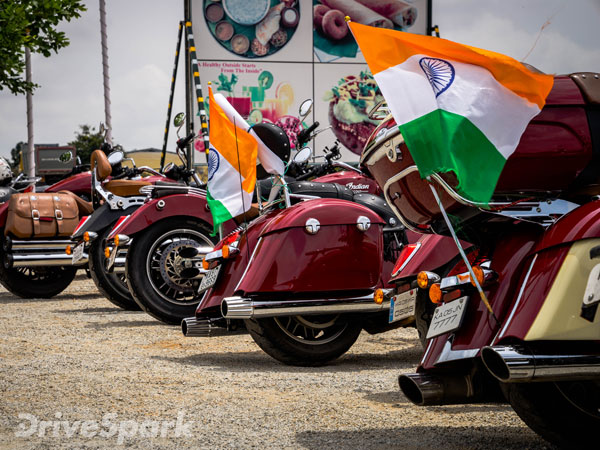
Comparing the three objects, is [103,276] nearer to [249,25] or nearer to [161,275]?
[161,275]

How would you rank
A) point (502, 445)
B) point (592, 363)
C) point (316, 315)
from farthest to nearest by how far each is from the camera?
point (316, 315) < point (502, 445) < point (592, 363)

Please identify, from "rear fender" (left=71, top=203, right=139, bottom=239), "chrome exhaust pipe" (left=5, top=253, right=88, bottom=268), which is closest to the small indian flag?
"rear fender" (left=71, top=203, right=139, bottom=239)

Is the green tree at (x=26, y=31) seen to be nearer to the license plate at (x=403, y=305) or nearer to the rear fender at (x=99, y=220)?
the rear fender at (x=99, y=220)

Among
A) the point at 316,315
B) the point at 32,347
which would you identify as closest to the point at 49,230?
the point at 32,347

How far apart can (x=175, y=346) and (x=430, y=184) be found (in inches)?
158

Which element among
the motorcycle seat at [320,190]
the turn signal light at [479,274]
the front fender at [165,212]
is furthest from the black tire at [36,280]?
the turn signal light at [479,274]

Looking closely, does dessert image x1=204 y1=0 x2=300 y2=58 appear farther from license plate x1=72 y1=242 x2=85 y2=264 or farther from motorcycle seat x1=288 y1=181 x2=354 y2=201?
motorcycle seat x1=288 y1=181 x2=354 y2=201

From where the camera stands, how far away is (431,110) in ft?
10.4

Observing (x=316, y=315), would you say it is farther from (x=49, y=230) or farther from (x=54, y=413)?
(x=49, y=230)

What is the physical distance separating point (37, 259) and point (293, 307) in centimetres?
625

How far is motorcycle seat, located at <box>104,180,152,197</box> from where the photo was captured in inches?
392

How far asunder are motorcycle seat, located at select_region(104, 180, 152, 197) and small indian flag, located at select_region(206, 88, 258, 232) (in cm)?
363

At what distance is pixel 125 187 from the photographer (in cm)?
998

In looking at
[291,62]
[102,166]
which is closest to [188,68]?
[291,62]
